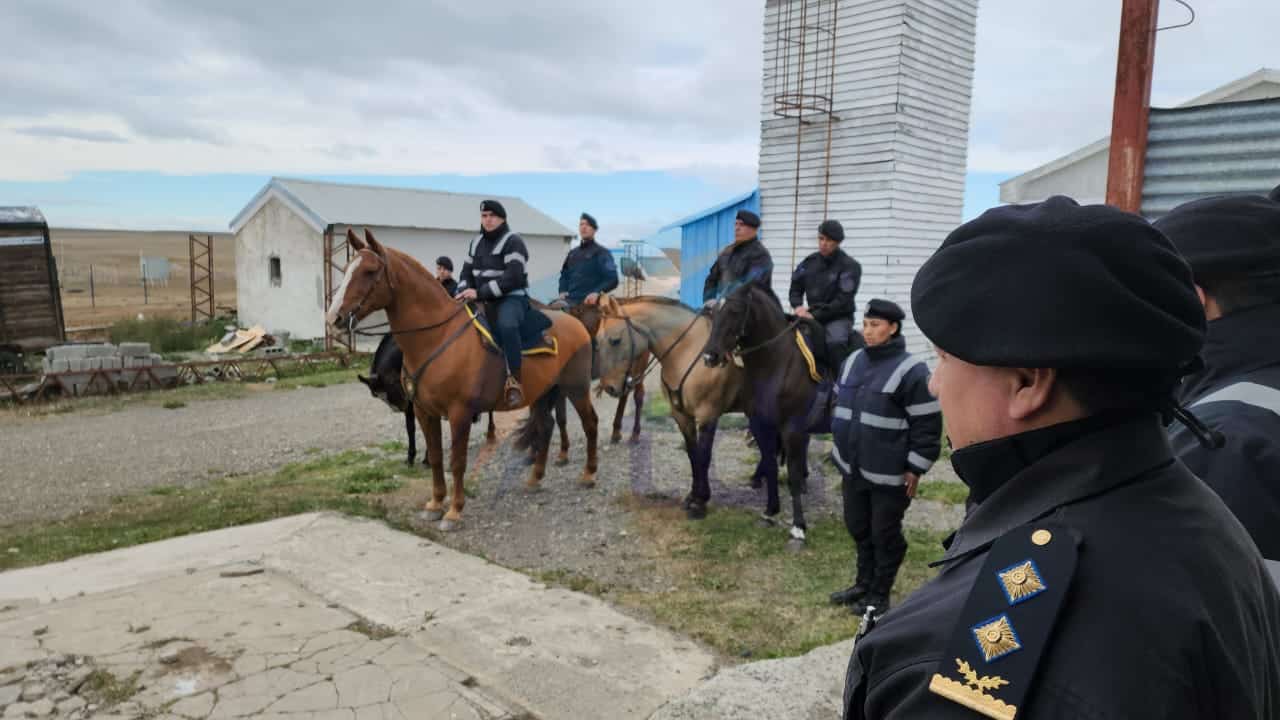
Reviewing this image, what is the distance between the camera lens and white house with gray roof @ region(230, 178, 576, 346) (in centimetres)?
2164

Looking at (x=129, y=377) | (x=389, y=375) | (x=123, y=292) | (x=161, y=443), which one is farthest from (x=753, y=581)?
(x=123, y=292)

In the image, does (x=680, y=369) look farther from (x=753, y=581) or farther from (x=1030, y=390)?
(x=1030, y=390)

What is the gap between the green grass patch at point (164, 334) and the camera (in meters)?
20.1

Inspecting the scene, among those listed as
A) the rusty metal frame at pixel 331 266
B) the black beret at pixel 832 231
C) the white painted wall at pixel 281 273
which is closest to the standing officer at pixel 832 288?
the black beret at pixel 832 231

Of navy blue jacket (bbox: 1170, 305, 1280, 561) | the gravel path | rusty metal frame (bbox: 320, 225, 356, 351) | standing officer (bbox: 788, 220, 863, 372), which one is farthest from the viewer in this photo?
rusty metal frame (bbox: 320, 225, 356, 351)

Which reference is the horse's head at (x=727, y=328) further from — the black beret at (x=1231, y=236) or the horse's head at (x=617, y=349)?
the black beret at (x=1231, y=236)

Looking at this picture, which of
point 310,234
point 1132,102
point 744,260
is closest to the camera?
point 1132,102

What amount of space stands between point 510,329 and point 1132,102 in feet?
18.1

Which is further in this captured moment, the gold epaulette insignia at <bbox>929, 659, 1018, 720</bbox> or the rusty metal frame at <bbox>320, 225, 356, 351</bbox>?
the rusty metal frame at <bbox>320, 225, 356, 351</bbox>

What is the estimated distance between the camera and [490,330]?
7750mm

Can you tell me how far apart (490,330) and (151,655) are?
423 centimetres

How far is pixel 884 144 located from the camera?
44.0 ft

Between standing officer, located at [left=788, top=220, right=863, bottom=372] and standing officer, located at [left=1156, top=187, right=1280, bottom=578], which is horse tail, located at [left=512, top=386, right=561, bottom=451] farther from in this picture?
standing officer, located at [left=1156, top=187, right=1280, bottom=578]

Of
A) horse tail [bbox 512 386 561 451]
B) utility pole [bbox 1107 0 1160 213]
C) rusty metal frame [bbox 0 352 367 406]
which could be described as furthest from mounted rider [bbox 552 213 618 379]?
rusty metal frame [bbox 0 352 367 406]
